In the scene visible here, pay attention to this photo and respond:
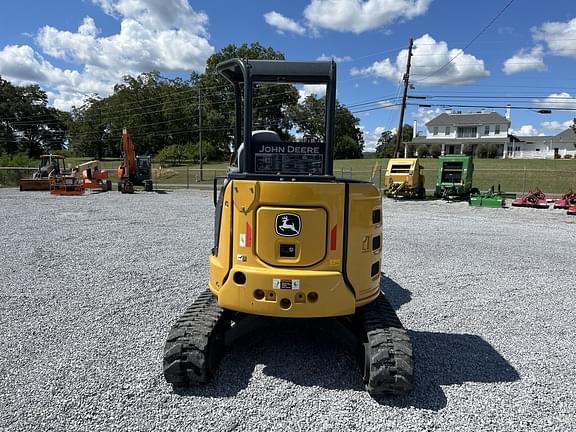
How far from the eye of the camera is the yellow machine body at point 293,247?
9.98ft

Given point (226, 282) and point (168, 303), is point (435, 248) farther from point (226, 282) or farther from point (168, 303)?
point (226, 282)

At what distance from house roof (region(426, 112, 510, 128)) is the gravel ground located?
6793cm

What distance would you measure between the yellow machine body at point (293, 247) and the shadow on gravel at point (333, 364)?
608 millimetres

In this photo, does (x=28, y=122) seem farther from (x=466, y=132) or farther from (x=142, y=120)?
(x=466, y=132)

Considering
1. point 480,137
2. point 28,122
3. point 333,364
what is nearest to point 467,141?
point 480,137

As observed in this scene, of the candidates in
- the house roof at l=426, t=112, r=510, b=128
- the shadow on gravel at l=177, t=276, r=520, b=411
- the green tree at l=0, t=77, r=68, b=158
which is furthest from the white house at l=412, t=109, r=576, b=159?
the green tree at l=0, t=77, r=68, b=158

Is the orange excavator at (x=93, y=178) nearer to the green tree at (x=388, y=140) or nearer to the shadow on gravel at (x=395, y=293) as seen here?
the shadow on gravel at (x=395, y=293)

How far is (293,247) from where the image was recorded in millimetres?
3080

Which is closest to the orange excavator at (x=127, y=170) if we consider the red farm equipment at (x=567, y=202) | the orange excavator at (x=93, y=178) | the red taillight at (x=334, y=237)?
the orange excavator at (x=93, y=178)

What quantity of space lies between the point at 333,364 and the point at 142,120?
74291mm

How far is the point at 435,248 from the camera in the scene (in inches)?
344

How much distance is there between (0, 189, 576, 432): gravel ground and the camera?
2859 millimetres

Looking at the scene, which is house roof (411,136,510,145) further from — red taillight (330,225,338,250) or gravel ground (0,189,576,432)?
red taillight (330,225,338,250)

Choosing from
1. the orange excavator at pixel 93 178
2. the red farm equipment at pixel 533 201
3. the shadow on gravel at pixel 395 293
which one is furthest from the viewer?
the orange excavator at pixel 93 178
